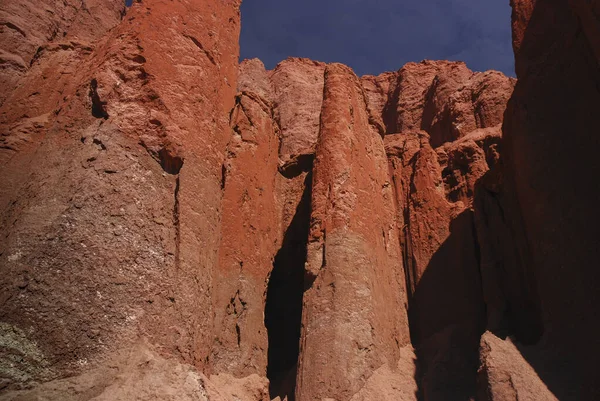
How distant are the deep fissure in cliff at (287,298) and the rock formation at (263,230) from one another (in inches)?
1.9

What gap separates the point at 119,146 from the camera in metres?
6.39

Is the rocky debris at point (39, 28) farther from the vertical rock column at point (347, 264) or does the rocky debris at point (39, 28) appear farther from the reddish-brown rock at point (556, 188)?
the reddish-brown rock at point (556, 188)

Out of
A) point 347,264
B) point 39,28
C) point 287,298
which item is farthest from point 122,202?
point 39,28

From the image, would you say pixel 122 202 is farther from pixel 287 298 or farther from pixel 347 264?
pixel 287 298

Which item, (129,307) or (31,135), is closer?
(129,307)

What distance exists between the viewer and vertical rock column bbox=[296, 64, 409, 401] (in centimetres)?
870

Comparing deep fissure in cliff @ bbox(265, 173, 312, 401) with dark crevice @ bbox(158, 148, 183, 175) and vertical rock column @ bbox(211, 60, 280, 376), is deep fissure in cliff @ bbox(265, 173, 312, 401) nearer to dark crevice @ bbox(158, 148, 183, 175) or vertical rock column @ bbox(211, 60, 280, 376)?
vertical rock column @ bbox(211, 60, 280, 376)

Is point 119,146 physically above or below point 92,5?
below

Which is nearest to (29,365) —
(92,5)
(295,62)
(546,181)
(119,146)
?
(119,146)

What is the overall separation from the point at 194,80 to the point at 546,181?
5912mm

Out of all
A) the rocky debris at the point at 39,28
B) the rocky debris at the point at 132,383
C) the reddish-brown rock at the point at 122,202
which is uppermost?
the rocky debris at the point at 39,28

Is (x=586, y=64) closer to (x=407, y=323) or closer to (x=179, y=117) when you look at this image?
(x=407, y=323)

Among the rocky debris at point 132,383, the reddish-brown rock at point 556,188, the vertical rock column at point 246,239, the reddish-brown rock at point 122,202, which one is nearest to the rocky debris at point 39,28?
the reddish-brown rock at point 122,202

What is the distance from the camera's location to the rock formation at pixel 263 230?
5441 millimetres
